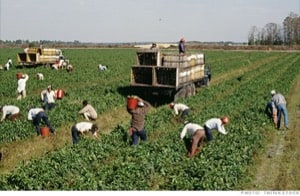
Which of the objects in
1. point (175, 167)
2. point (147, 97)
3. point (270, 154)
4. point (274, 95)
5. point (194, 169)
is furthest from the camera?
point (147, 97)

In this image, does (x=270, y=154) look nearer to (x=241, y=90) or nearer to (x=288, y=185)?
(x=288, y=185)

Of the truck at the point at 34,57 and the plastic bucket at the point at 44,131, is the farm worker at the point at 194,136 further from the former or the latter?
the truck at the point at 34,57

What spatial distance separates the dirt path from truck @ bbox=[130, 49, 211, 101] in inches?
215

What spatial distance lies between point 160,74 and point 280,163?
29.6 feet

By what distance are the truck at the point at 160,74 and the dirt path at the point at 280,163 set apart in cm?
547

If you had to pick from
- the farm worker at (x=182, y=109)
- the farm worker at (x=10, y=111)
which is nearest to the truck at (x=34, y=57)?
the farm worker at (x=10, y=111)

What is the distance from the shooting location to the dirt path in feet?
30.7

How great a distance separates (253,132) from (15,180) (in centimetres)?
711

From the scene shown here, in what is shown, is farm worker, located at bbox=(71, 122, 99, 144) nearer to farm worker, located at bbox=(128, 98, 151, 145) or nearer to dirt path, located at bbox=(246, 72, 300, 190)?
farm worker, located at bbox=(128, 98, 151, 145)

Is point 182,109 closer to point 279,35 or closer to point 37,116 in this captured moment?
point 37,116

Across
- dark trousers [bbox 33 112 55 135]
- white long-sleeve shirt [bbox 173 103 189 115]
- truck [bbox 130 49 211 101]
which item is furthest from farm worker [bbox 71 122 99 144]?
truck [bbox 130 49 211 101]

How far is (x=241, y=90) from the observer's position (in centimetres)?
2264

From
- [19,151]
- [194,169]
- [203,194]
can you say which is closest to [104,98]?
[19,151]

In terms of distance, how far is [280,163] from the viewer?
10891 millimetres
